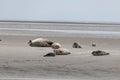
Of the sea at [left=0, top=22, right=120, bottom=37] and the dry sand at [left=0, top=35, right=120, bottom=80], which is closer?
the dry sand at [left=0, top=35, right=120, bottom=80]

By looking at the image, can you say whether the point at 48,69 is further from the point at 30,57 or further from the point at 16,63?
the point at 30,57

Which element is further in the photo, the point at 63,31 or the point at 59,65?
the point at 63,31

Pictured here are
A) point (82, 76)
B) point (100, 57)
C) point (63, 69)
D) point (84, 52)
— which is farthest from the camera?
point (84, 52)

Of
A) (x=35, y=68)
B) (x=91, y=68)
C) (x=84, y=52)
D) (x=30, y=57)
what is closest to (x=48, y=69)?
(x=35, y=68)

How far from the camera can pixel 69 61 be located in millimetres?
9609

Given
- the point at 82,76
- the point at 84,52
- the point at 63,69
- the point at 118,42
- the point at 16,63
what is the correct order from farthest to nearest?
the point at 118,42
the point at 84,52
the point at 16,63
the point at 63,69
the point at 82,76

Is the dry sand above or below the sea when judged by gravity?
above

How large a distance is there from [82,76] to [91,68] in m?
0.78

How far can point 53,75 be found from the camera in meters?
8.09

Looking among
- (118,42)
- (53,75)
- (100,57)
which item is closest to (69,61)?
(100,57)

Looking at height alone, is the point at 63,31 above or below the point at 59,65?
below

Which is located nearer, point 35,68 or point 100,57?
point 35,68

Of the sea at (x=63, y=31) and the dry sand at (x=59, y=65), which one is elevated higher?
the dry sand at (x=59, y=65)

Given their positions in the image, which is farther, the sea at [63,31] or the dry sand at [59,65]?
the sea at [63,31]
